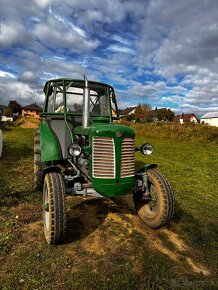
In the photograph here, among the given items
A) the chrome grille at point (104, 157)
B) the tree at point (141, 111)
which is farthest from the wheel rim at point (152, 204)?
the tree at point (141, 111)

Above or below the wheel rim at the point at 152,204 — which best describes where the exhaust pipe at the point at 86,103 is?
above

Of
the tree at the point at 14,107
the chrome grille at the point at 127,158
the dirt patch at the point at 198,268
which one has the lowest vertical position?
the dirt patch at the point at 198,268

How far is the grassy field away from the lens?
302 centimetres

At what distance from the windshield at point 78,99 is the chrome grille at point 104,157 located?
1.56 m

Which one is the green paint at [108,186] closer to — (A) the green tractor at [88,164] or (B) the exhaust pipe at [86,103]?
(A) the green tractor at [88,164]

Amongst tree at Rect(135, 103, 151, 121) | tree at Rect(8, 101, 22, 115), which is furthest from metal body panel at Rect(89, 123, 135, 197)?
tree at Rect(8, 101, 22, 115)

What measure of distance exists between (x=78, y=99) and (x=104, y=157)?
6.53ft

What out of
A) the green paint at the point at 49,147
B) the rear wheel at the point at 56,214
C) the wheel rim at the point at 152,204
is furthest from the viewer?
the green paint at the point at 49,147

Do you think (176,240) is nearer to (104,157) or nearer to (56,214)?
(104,157)

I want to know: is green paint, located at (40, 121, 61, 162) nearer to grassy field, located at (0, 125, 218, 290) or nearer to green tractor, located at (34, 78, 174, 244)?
green tractor, located at (34, 78, 174, 244)

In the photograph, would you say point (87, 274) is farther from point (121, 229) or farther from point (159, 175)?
point (159, 175)

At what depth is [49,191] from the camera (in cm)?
371

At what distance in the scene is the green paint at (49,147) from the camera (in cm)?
489

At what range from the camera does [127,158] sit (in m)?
4.09
